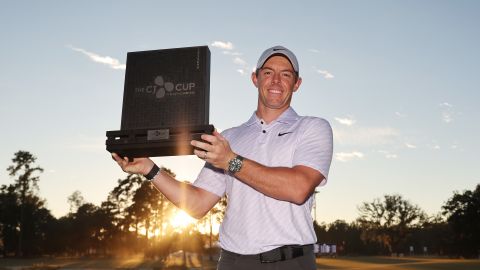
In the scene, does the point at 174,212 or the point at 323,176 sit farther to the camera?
the point at 174,212

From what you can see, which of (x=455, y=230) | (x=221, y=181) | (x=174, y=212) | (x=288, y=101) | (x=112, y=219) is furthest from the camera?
(x=112, y=219)

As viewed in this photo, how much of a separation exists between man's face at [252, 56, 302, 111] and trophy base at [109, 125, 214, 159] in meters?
1.16

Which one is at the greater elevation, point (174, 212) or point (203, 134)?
point (174, 212)

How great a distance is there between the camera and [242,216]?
3846mm

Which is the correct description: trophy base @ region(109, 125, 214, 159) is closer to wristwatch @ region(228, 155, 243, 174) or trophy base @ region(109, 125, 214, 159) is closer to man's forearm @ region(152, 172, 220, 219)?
wristwatch @ region(228, 155, 243, 174)

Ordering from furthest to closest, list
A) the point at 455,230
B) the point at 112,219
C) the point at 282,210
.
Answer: the point at 112,219
the point at 455,230
the point at 282,210

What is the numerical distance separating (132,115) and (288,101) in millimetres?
1405

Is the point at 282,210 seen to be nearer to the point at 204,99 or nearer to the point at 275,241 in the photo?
the point at 275,241

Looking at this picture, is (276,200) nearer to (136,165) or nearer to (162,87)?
(136,165)

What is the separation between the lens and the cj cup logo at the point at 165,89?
3234mm

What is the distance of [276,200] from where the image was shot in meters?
3.75

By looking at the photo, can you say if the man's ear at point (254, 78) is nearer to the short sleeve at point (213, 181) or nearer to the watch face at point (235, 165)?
the short sleeve at point (213, 181)

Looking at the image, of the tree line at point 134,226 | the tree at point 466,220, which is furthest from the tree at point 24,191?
the tree at point 466,220

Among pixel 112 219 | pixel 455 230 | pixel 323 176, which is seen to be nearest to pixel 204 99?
pixel 323 176
